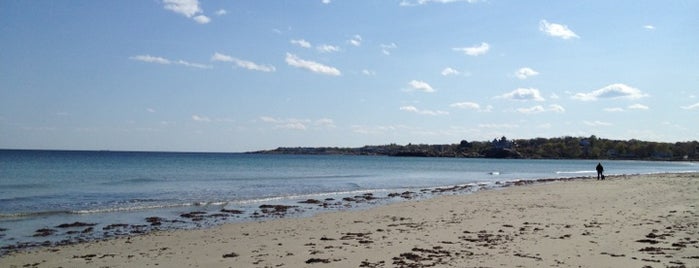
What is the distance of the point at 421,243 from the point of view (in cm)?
1159

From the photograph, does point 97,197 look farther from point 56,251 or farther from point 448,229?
point 448,229

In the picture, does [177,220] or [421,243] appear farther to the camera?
[177,220]

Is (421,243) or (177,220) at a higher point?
(421,243)

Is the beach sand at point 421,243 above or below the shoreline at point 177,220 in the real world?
above

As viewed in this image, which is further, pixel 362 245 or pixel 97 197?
pixel 97 197

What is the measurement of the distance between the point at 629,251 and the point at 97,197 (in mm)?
24289

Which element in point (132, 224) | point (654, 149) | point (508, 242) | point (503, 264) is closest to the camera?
point (503, 264)

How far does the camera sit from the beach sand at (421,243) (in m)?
9.66

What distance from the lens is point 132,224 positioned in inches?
651

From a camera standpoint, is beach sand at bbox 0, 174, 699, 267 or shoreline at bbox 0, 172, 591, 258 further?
shoreline at bbox 0, 172, 591, 258

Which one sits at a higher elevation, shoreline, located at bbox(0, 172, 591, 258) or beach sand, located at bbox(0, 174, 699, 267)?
beach sand, located at bbox(0, 174, 699, 267)

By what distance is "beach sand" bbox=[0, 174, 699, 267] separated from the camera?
380 inches

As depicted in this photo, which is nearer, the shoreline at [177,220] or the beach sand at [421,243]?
the beach sand at [421,243]

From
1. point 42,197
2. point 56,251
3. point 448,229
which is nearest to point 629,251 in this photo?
point 448,229
